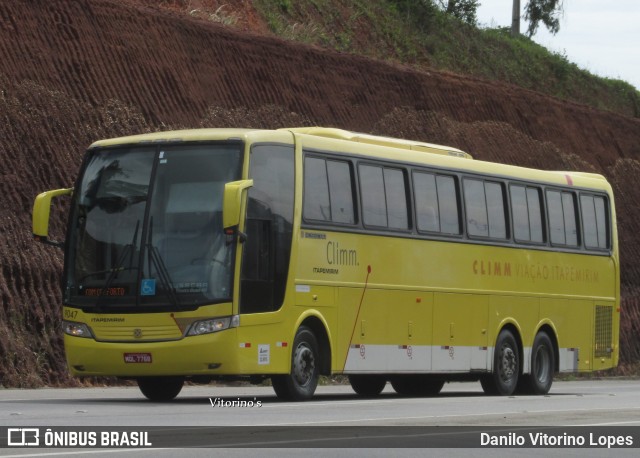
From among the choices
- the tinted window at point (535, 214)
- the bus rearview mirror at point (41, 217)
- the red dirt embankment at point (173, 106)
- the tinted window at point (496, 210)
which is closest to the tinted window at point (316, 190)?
the bus rearview mirror at point (41, 217)

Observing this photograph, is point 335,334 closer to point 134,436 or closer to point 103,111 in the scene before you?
point 134,436

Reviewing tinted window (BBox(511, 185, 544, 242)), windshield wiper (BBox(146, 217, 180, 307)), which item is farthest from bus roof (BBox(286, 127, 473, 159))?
windshield wiper (BBox(146, 217, 180, 307))

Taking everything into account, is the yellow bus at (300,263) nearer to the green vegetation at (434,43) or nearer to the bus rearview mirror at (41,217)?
the bus rearview mirror at (41,217)

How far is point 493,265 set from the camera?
79.8ft

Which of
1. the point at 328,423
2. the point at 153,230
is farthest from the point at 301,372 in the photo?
the point at 328,423

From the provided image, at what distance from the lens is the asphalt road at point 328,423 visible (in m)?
11.8

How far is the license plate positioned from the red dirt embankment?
5526 mm

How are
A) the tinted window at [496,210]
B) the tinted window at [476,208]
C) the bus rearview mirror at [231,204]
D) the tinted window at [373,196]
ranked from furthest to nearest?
the tinted window at [496,210]
the tinted window at [476,208]
the tinted window at [373,196]
the bus rearview mirror at [231,204]

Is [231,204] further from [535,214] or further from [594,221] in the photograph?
[594,221]

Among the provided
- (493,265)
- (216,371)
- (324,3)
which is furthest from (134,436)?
(324,3)

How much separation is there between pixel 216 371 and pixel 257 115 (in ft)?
Answer: 62.8

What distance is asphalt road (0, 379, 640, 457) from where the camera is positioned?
1181cm

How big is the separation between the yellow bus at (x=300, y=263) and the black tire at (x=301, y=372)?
0.08ft

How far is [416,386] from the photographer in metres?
24.9
